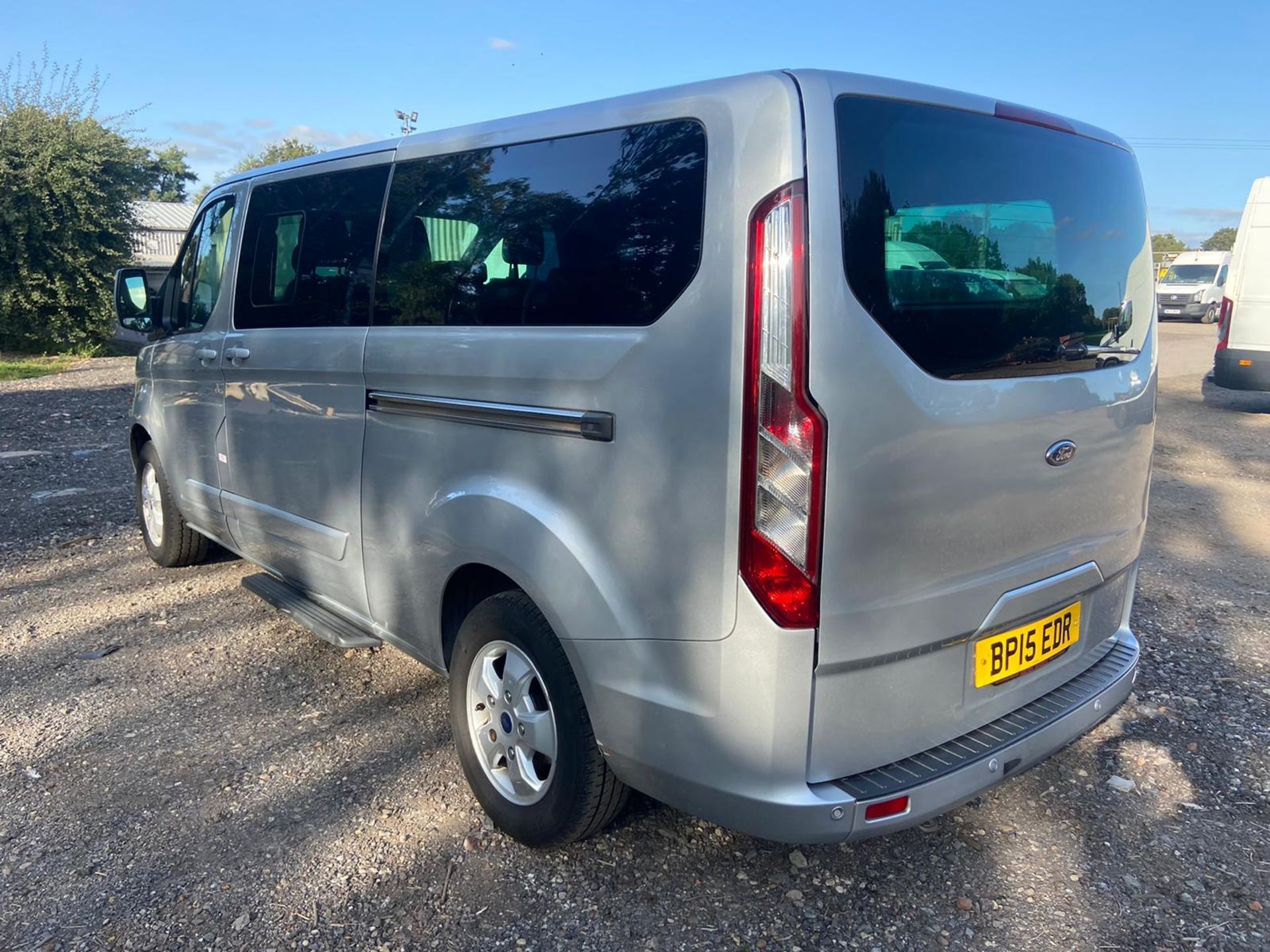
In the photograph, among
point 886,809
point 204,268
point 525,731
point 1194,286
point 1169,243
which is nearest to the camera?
point 886,809

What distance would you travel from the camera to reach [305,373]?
3.52 meters

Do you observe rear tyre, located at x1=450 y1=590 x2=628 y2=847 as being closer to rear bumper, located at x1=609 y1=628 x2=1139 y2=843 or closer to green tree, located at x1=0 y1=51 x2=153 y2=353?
rear bumper, located at x1=609 y1=628 x2=1139 y2=843

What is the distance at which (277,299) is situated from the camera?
3.80 meters

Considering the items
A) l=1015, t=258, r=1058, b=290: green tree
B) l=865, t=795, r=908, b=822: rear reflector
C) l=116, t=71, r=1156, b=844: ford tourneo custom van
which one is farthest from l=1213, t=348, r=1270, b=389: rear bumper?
l=865, t=795, r=908, b=822: rear reflector

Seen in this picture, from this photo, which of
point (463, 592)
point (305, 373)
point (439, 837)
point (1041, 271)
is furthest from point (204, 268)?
point (1041, 271)

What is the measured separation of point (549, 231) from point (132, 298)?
3.58 meters

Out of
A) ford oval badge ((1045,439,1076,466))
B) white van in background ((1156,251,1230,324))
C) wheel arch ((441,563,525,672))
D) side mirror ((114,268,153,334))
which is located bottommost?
wheel arch ((441,563,525,672))

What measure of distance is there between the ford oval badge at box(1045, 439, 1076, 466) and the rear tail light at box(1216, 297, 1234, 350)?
34.8 ft

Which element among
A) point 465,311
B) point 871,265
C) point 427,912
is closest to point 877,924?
point 427,912

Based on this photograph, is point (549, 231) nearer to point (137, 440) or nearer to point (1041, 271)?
point (1041, 271)

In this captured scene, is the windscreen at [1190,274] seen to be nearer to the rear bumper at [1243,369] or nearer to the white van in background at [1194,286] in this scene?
the white van in background at [1194,286]

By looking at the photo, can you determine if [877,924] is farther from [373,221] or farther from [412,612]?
[373,221]

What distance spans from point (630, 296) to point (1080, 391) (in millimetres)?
1232

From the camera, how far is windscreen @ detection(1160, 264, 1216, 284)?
3009 cm
